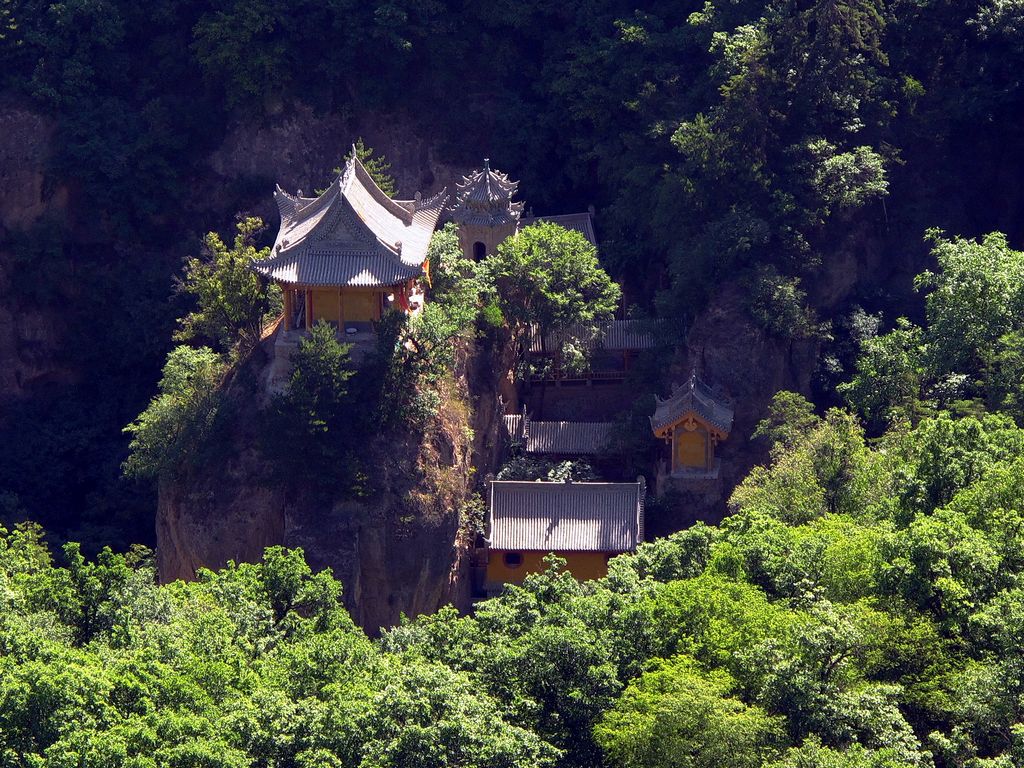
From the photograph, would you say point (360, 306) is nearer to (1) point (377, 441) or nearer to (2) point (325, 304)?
(2) point (325, 304)

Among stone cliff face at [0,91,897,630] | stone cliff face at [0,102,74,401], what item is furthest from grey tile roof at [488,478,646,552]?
stone cliff face at [0,102,74,401]

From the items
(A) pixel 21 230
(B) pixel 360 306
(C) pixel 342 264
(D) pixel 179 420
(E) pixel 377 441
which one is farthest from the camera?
(A) pixel 21 230

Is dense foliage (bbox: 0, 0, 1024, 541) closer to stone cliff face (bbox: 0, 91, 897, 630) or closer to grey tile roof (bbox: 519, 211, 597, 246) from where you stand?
stone cliff face (bbox: 0, 91, 897, 630)

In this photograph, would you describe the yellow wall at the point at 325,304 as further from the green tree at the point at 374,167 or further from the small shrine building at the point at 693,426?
the small shrine building at the point at 693,426

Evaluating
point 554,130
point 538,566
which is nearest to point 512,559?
point 538,566

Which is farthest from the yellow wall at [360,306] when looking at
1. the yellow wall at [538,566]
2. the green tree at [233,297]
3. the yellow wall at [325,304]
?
the yellow wall at [538,566]

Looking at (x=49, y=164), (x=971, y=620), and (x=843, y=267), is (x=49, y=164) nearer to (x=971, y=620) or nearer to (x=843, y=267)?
(x=843, y=267)
